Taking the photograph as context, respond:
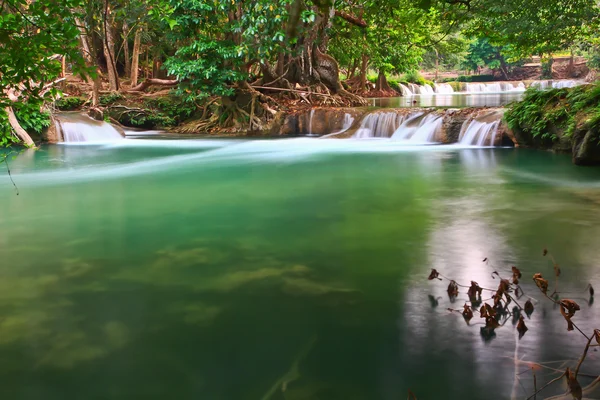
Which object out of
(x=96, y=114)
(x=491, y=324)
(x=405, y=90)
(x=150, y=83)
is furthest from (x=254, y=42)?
(x=405, y=90)

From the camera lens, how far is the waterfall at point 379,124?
54.7 ft

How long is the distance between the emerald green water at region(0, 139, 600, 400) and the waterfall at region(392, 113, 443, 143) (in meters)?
5.77

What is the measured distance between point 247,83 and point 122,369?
1565 centimetres

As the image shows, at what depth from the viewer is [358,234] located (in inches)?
241

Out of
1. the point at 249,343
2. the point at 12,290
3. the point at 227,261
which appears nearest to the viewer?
the point at 249,343

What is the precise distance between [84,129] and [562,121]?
43.7ft

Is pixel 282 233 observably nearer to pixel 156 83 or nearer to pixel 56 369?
pixel 56 369

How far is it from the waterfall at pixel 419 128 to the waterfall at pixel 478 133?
81 cm

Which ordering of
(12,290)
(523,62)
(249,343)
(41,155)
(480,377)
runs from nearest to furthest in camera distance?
(480,377) → (249,343) → (12,290) → (41,155) → (523,62)

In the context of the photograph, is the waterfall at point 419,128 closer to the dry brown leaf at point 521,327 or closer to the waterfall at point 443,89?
the dry brown leaf at point 521,327

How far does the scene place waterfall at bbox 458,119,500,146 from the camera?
14.0 meters

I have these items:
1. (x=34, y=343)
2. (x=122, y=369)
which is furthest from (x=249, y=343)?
(x=34, y=343)

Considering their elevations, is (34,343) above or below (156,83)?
below

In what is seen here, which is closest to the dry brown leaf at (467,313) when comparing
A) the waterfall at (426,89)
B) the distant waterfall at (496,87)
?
the waterfall at (426,89)
